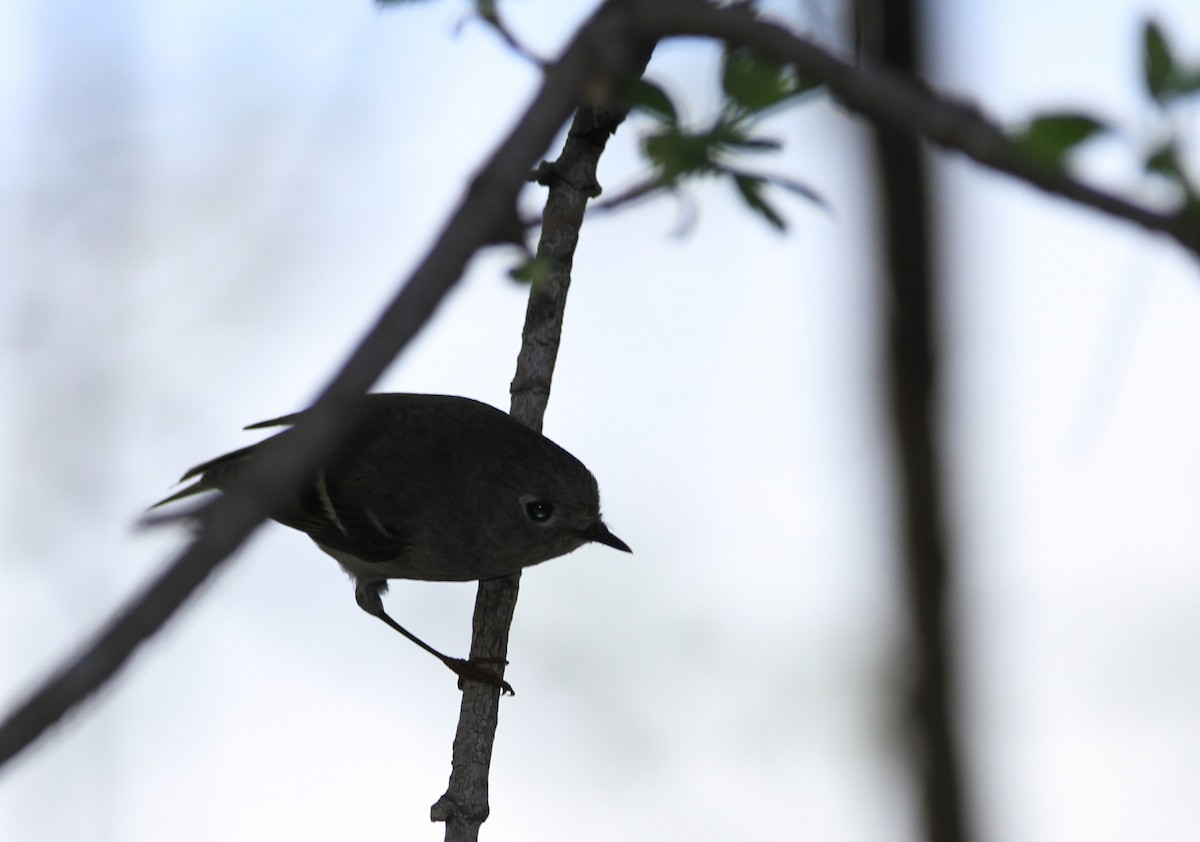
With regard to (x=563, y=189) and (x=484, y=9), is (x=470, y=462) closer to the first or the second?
(x=563, y=189)

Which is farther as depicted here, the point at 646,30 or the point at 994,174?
the point at 646,30

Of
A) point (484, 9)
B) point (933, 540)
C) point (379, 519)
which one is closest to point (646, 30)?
point (933, 540)

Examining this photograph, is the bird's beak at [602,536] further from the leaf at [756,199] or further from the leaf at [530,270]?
the leaf at [530,270]

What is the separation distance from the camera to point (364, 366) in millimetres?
1182

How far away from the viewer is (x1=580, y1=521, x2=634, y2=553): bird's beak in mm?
5254

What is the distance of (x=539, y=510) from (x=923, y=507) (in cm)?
410

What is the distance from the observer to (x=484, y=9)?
2910 mm

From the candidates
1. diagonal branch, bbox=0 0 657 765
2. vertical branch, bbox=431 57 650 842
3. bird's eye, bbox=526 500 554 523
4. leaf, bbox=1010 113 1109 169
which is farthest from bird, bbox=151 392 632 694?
leaf, bbox=1010 113 1109 169

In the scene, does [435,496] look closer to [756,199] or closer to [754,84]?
[756,199]

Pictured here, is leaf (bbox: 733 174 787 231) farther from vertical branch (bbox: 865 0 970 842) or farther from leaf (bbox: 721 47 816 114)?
vertical branch (bbox: 865 0 970 842)

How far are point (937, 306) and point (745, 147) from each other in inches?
A: 58.1

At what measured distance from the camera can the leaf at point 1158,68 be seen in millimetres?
1469

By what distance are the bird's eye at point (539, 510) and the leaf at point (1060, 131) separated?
12.8ft

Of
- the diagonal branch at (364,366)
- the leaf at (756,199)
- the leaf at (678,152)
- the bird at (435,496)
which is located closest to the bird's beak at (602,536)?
the bird at (435,496)
